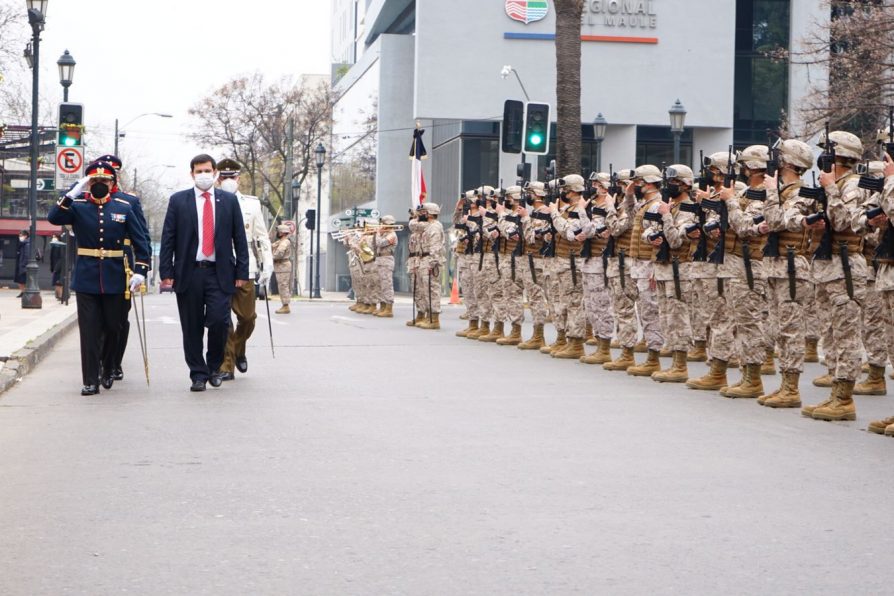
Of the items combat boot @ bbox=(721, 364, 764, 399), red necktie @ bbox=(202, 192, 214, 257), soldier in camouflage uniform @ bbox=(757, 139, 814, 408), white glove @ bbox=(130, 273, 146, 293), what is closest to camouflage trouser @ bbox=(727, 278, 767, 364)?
combat boot @ bbox=(721, 364, 764, 399)

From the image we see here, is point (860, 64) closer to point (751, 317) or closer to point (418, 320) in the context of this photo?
point (418, 320)

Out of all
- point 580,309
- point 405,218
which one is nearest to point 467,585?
point 580,309

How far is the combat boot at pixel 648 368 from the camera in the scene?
1483 cm

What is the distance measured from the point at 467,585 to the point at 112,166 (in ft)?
26.6

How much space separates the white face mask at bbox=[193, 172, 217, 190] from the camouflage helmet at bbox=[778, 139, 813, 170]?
16.3ft

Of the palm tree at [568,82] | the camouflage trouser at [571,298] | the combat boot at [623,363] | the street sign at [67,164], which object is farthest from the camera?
the street sign at [67,164]

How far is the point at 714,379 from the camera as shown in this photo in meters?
A: 13.3

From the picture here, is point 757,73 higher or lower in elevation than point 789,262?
higher

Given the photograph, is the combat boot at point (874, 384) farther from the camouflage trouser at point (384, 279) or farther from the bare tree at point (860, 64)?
the camouflage trouser at point (384, 279)

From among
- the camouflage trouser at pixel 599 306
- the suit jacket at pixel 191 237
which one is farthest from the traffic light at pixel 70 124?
the suit jacket at pixel 191 237

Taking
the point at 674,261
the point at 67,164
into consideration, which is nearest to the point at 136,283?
the point at 674,261

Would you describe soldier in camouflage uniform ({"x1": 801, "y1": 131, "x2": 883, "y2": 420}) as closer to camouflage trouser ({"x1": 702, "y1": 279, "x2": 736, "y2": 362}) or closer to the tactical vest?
camouflage trouser ({"x1": 702, "y1": 279, "x2": 736, "y2": 362})

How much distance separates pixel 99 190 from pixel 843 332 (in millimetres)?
6382

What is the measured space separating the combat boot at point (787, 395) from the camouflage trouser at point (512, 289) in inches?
320
